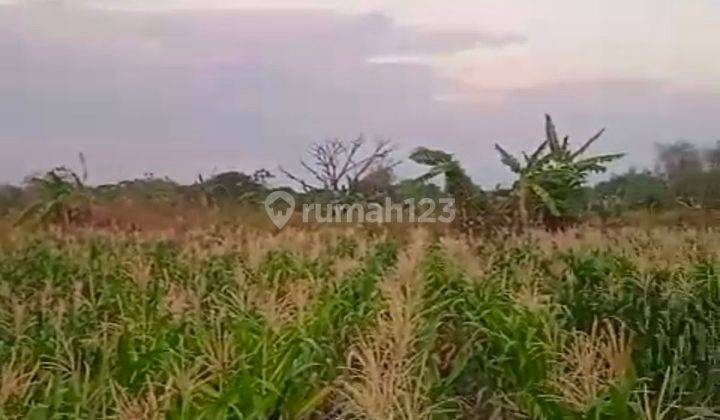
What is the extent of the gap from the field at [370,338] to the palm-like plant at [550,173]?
99.3 inches

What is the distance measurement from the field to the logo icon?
6.37 feet

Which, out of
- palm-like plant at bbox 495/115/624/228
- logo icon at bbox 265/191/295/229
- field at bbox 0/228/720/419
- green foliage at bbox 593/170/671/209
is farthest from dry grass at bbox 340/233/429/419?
palm-like plant at bbox 495/115/624/228

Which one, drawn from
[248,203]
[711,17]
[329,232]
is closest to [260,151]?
[248,203]

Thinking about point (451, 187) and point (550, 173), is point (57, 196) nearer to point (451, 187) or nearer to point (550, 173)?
point (451, 187)

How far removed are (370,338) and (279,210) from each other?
12.4 feet

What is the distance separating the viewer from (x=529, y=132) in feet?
22.9

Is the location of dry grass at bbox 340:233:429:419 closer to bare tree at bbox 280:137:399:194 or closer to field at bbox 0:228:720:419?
field at bbox 0:228:720:419

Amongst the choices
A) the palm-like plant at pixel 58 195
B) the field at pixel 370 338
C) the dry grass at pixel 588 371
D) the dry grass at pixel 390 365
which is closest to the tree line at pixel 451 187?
the palm-like plant at pixel 58 195

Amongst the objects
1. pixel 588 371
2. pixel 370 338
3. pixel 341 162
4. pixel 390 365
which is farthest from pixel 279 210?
pixel 588 371

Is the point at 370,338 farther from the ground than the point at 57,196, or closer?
closer

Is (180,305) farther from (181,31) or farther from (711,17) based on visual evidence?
(711,17)

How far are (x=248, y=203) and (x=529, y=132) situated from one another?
7.26 ft

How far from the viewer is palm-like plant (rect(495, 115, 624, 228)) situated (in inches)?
274

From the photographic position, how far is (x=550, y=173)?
7160mm
